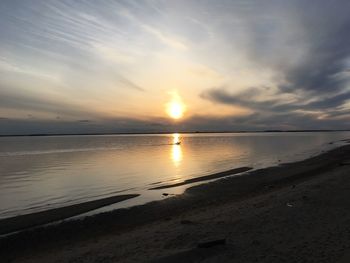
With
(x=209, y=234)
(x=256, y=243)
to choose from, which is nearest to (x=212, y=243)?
(x=256, y=243)

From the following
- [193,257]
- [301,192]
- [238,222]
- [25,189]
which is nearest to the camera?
[193,257]

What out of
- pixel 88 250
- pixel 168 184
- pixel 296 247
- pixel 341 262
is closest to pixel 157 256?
pixel 88 250

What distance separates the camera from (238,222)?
1138 cm

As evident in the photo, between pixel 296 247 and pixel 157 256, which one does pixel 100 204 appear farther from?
pixel 296 247

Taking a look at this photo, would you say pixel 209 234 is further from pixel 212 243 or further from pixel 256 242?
pixel 256 242

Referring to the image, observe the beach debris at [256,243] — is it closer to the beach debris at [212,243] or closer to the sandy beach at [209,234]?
the sandy beach at [209,234]

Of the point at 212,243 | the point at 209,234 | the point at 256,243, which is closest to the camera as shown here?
the point at 212,243

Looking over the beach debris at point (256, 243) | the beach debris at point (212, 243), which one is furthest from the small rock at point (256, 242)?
the beach debris at point (212, 243)

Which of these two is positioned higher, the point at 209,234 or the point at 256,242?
the point at 256,242

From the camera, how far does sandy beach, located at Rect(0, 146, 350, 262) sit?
8375mm

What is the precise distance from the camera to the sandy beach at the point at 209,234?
8.38 meters

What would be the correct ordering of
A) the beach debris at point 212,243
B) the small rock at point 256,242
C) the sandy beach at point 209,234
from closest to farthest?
the sandy beach at point 209,234 < the beach debris at point 212,243 < the small rock at point 256,242

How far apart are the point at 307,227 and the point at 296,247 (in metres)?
1.91

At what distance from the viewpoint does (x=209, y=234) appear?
1025 centimetres
